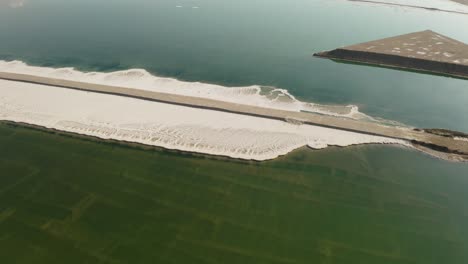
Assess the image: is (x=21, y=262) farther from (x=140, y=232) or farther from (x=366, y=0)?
(x=366, y=0)

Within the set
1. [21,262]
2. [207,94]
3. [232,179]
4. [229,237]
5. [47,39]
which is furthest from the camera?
[47,39]

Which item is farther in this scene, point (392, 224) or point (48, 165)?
point (48, 165)

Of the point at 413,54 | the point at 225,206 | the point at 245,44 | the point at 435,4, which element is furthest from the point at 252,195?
the point at 435,4

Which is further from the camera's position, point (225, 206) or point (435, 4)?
point (435, 4)

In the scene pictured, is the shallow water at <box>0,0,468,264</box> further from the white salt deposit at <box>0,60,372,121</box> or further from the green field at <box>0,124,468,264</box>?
the white salt deposit at <box>0,60,372,121</box>

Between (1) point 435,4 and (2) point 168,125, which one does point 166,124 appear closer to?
(2) point 168,125

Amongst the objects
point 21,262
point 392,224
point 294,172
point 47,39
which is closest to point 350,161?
point 294,172
